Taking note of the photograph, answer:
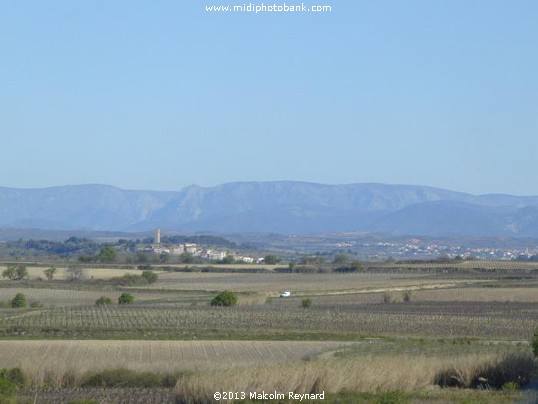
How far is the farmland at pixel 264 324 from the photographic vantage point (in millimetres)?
30406

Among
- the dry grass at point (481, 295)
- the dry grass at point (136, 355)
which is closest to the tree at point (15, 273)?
the dry grass at point (481, 295)

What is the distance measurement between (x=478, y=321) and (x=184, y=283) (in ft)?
141

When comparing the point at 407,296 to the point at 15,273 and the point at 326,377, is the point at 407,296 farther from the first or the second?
the point at 326,377

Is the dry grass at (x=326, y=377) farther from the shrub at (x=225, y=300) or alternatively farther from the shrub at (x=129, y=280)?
the shrub at (x=129, y=280)

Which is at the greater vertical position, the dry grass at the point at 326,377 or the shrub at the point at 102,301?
the dry grass at the point at 326,377

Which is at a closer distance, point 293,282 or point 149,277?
point 293,282

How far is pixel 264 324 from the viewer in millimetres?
51625

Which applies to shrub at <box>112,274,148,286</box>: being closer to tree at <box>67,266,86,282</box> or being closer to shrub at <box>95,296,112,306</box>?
tree at <box>67,266,86,282</box>

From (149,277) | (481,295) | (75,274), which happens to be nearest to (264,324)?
(481,295)

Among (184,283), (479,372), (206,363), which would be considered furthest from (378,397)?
(184,283)

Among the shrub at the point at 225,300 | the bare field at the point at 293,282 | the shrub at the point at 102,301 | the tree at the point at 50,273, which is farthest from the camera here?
the tree at the point at 50,273

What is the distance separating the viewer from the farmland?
3041 centimetres

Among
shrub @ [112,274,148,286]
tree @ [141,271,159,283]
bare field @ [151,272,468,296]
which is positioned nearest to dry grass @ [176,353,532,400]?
bare field @ [151,272,468,296]

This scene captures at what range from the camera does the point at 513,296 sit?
241 feet
